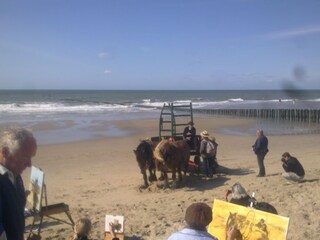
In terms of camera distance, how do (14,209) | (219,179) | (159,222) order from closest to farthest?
(14,209)
(159,222)
(219,179)

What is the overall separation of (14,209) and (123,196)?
7.12 metres

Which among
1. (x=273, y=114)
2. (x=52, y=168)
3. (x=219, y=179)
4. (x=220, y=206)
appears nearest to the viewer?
(x=220, y=206)

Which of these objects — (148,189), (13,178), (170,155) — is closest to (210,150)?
(170,155)

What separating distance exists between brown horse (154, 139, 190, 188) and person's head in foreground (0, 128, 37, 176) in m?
7.07

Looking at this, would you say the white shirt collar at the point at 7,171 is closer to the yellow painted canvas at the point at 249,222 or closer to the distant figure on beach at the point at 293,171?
the yellow painted canvas at the point at 249,222

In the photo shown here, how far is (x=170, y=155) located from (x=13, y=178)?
726 cm

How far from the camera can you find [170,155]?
33.5 feet

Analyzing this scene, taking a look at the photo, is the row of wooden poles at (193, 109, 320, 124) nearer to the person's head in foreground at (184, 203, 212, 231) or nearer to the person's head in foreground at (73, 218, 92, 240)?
the person's head in foreground at (73, 218, 92, 240)

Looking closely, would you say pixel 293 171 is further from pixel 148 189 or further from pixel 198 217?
pixel 198 217

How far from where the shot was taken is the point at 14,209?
302cm

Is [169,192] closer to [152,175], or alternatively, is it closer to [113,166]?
[152,175]

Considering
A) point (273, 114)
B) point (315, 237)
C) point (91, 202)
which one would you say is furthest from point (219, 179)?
point (273, 114)

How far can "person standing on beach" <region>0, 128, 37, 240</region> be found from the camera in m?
2.99

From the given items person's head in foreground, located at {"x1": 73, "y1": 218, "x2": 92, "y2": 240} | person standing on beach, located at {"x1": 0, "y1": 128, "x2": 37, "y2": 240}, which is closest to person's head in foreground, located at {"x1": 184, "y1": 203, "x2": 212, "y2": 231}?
person standing on beach, located at {"x1": 0, "y1": 128, "x2": 37, "y2": 240}
